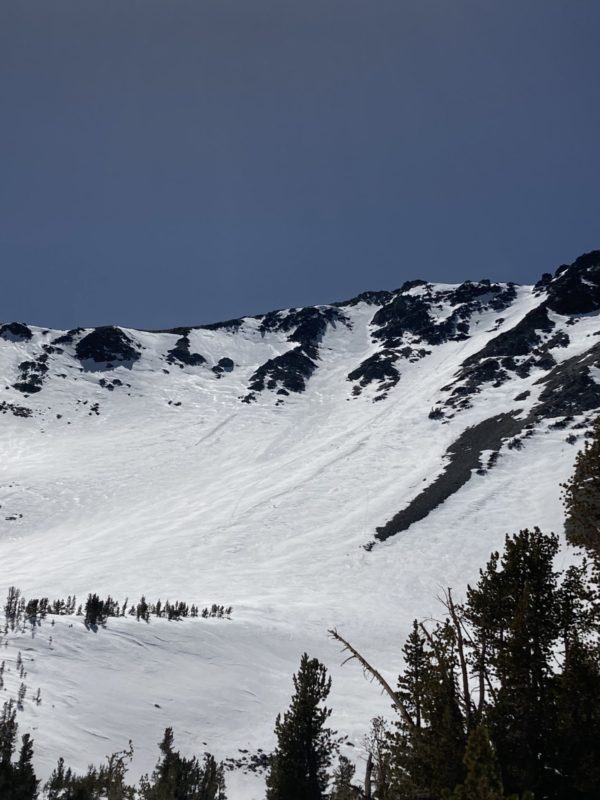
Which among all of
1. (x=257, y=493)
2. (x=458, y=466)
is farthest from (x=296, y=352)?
(x=458, y=466)

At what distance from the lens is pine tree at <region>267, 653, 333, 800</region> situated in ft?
55.5

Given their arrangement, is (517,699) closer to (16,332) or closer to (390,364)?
(390,364)

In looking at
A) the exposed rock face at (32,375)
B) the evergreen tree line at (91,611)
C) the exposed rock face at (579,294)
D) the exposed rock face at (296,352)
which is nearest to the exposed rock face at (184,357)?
the exposed rock face at (296,352)

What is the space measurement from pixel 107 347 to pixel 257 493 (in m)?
97.2

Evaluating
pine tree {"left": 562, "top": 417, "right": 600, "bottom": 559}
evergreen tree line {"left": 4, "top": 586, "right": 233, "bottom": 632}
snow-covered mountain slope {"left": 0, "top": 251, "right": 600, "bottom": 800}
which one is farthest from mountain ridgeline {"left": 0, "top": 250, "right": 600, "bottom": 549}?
pine tree {"left": 562, "top": 417, "right": 600, "bottom": 559}

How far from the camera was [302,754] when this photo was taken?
691 inches

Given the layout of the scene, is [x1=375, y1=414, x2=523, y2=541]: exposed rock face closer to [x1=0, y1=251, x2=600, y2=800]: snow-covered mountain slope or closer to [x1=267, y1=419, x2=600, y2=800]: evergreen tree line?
[x1=0, y1=251, x2=600, y2=800]: snow-covered mountain slope

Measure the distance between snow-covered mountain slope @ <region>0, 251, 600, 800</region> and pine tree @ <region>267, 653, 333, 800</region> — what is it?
4084mm

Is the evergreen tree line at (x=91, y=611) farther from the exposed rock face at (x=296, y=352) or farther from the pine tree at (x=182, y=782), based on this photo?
the exposed rock face at (x=296, y=352)

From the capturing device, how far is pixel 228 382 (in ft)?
470

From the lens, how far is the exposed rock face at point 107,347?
499ft

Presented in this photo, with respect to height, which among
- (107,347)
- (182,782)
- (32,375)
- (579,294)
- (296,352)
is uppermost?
(579,294)

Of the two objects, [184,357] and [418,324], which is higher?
[418,324]

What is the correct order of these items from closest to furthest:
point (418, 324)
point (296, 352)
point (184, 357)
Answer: point (296, 352)
point (184, 357)
point (418, 324)
